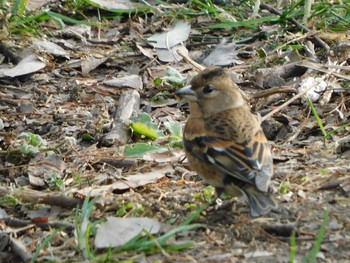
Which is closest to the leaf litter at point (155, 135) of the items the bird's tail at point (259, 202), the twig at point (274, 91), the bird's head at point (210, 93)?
the twig at point (274, 91)

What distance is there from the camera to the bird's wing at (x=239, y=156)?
4.70m

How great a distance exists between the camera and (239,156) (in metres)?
4.88

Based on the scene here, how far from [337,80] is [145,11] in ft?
7.49

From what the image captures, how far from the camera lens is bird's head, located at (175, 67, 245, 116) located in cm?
561

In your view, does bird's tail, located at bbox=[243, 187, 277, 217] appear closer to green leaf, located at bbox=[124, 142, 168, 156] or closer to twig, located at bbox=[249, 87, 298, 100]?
green leaf, located at bbox=[124, 142, 168, 156]

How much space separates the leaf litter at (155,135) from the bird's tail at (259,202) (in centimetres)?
12

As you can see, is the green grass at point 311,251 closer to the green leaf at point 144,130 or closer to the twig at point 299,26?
the green leaf at point 144,130

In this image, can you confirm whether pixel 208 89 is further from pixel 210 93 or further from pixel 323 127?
pixel 323 127

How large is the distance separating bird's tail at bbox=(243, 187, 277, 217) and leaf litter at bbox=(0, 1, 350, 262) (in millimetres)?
124

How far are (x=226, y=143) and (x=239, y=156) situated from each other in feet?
0.66

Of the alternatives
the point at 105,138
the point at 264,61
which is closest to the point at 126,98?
the point at 105,138

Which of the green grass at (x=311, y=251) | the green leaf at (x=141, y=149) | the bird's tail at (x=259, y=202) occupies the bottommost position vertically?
the green leaf at (x=141, y=149)

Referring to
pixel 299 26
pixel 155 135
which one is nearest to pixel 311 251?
pixel 155 135

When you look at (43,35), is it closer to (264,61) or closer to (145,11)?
(145,11)
